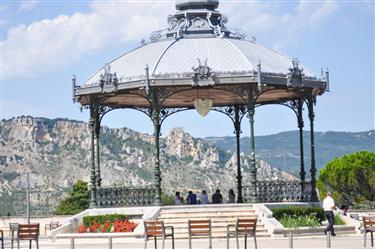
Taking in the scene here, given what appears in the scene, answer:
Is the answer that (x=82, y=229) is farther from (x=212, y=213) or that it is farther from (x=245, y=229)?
(x=245, y=229)

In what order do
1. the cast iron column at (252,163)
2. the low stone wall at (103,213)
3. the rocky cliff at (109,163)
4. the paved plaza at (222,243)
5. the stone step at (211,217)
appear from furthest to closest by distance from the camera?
1. the rocky cliff at (109,163)
2. the cast iron column at (252,163)
3. the stone step at (211,217)
4. the low stone wall at (103,213)
5. the paved plaza at (222,243)

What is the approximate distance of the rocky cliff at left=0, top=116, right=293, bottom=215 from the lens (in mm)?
170750

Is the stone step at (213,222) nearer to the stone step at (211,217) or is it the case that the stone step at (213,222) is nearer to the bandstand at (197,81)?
the stone step at (211,217)

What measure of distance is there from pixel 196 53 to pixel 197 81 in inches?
91.9

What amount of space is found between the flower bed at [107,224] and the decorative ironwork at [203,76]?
245 inches

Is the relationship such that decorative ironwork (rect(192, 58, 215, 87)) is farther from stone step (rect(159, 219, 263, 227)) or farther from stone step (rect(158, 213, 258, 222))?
stone step (rect(159, 219, 263, 227))

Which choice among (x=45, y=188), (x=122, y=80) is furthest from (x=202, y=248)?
(x=45, y=188)

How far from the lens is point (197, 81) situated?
48031 mm

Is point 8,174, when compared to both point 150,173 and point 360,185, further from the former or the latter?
point 360,185

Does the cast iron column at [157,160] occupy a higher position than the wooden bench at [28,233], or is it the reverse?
the cast iron column at [157,160]

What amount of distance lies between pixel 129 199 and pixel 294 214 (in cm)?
735

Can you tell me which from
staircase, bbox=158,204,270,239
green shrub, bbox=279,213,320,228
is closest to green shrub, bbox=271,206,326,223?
green shrub, bbox=279,213,320,228

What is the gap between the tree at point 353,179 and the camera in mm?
94863

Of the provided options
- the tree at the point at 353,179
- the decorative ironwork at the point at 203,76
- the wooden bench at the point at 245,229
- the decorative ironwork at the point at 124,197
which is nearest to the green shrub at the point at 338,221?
the decorative ironwork at the point at 203,76
